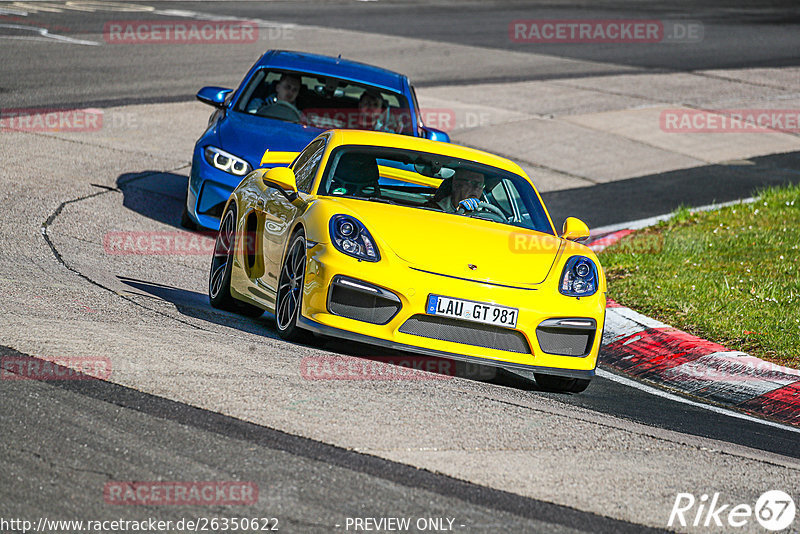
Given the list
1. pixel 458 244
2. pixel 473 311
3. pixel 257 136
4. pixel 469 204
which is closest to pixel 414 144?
pixel 469 204

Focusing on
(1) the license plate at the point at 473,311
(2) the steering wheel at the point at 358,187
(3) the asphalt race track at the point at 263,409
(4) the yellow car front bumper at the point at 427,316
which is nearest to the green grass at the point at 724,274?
(3) the asphalt race track at the point at 263,409

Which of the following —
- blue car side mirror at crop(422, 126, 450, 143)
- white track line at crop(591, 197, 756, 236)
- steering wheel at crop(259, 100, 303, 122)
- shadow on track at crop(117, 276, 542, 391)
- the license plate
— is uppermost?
steering wheel at crop(259, 100, 303, 122)

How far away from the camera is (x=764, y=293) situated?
9812 millimetres

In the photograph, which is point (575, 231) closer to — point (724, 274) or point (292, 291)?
point (292, 291)

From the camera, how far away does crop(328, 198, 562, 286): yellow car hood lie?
6766 mm

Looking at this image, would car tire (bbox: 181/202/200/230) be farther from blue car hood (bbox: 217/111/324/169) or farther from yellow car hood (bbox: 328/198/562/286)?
yellow car hood (bbox: 328/198/562/286)

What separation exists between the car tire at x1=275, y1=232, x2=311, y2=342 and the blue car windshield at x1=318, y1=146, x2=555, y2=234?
62 centimetres

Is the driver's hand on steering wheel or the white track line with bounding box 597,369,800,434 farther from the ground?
the driver's hand on steering wheel

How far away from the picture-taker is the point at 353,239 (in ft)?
22.3

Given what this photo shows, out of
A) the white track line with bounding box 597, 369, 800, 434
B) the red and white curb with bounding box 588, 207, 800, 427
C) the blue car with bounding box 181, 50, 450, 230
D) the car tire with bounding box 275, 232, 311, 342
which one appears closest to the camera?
the car tire with bounding box 275, 232, 311, 342

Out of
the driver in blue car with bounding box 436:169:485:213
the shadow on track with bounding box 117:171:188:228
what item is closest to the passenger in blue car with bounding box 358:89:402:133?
the shadow on track with bounding box 117:171:188:228

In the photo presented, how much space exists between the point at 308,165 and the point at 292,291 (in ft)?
4.88

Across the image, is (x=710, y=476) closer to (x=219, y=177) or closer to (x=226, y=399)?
(x=226, y=399)

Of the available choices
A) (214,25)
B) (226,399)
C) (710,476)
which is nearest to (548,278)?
(710,476)
